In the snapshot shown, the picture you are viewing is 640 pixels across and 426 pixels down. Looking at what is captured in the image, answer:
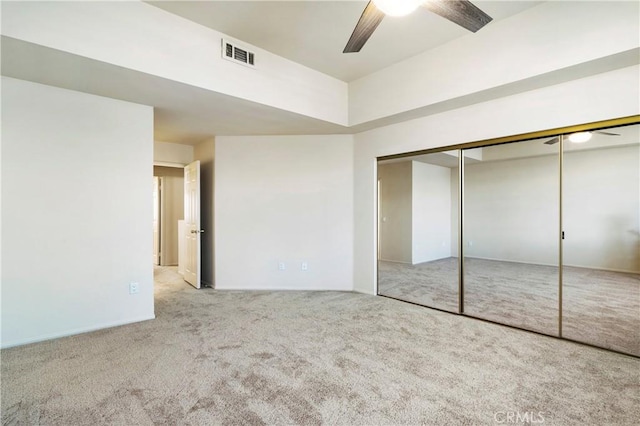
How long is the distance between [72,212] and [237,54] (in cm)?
232

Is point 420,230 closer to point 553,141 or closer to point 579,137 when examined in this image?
point 553,141

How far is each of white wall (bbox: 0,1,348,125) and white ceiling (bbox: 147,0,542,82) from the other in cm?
13

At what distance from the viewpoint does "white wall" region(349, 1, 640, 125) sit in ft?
7.53

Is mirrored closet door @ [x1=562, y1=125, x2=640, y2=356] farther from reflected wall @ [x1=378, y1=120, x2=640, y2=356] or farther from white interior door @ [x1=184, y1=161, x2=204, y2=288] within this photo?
white interior door @ [x1=184, y1=161, x2=204, y2=288]

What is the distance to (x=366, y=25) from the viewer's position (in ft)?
6.48

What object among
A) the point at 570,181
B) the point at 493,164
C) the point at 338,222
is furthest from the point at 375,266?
the point at 570,181

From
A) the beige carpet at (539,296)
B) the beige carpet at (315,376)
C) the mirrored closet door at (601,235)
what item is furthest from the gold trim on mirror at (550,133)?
the beige carpet at (315,376)

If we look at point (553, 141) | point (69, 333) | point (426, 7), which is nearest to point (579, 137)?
point (553, 141)

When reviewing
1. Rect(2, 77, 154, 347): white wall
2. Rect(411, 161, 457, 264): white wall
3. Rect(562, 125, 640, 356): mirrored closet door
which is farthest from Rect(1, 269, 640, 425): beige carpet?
Rect(411, 161, 457, 264): white wall

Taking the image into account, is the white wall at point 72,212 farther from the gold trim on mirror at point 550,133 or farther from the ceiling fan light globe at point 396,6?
the gold trim on mirror at point 550,133

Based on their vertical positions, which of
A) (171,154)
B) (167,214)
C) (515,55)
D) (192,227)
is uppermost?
(515,55)

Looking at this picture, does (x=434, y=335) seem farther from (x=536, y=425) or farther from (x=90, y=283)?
(x=90, y=283)

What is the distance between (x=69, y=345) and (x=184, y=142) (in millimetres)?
3663

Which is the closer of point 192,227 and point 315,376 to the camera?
point 315,376
